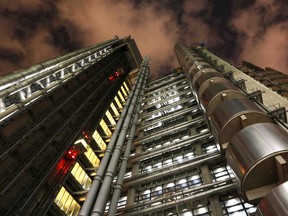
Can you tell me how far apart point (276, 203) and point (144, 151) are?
14.6 meters

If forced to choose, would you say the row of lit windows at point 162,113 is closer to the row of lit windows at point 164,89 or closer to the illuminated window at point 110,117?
the row of lit windows at point 164,89

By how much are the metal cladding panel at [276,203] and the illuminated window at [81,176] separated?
58.7ft

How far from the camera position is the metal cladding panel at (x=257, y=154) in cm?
841

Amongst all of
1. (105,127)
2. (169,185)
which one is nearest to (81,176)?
(105,127)

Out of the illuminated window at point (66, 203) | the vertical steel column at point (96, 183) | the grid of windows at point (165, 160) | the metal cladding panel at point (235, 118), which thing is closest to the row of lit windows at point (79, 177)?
the illuminated window at point (66, 203)

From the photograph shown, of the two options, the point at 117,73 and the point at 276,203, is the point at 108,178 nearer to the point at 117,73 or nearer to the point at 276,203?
the point at 276,203

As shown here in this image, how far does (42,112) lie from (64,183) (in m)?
7.37

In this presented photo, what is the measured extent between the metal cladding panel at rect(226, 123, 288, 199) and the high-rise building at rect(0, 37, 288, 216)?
1.3 inches

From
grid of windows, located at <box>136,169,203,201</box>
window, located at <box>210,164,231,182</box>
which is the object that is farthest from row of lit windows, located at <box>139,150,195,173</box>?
window, located at <box>210,164,231,182</box>

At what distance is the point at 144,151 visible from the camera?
21.2 metres

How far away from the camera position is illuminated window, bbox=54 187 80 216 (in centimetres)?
1989

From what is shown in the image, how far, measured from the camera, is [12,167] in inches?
733

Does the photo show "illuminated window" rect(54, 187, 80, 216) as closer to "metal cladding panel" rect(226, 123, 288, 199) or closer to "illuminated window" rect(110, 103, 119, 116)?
"metal cladding panel" rect(226, 123, 288, 199)

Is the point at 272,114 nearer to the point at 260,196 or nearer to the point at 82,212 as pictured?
the point at 260,196
